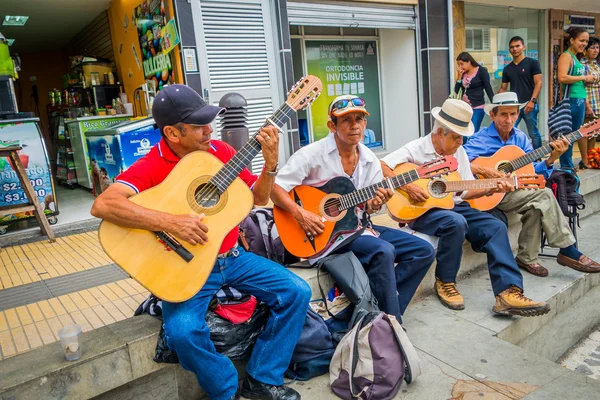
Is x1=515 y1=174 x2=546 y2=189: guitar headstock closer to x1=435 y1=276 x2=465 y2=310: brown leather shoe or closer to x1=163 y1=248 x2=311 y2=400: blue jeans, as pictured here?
x1=435 y1=276 x2=465 y2=310: brown leather shoe

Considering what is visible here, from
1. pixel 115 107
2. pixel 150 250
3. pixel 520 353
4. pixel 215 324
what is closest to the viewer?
pixel 150 250

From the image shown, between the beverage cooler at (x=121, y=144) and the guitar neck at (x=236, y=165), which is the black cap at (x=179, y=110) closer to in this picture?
the guitar neck at (x=236, y=165)

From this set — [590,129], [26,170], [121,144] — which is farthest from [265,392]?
[121,144]

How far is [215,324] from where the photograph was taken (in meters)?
2.37

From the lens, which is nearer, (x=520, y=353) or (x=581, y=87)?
(x=520, y=353)

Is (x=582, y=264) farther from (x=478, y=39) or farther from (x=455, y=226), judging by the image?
(x=478, y=39)

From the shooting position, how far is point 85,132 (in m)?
6.74

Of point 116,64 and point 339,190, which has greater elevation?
point 116,64

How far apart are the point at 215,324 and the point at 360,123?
1597mm

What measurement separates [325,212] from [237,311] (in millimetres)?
944

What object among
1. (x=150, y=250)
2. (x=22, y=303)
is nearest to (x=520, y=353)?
(x=150, y=250)

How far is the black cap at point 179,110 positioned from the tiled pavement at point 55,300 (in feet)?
4.10

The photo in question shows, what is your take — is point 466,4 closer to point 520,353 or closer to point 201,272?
point 520,353

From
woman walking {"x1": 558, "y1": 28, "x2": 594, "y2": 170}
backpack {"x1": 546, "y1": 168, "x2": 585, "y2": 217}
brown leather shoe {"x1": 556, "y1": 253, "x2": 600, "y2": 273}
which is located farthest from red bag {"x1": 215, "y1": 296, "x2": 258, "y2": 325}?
woman walking {"x1": 558, "y1": 28, "x2": 594, "y2": 170}
